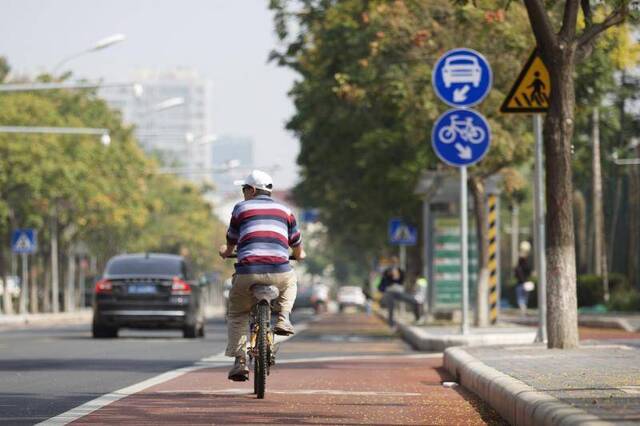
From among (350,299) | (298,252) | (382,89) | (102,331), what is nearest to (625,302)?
(382,89)

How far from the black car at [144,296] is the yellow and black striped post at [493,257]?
5.58 meters

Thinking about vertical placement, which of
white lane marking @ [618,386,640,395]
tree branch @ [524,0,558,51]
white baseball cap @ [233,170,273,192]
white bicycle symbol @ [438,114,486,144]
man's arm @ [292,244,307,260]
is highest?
tree branch @ [524,0,558,51]

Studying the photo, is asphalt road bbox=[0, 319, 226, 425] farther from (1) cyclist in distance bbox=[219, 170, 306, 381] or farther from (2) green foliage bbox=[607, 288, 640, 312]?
(2) green foliage bbox=[607, 288, 640, 312]

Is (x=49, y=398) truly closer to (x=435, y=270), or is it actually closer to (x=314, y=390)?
(x=314, y=390)

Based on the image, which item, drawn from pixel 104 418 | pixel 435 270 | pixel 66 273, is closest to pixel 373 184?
pixel 435 270

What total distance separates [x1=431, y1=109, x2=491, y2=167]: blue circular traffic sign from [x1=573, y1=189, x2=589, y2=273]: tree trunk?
39086mm

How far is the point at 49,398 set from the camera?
526 inches

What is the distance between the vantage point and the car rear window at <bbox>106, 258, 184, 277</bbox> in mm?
29891

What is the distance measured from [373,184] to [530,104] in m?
24.8

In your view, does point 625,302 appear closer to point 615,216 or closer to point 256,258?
point 615,216

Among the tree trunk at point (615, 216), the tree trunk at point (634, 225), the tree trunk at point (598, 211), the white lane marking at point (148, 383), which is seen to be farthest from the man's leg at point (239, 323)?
the tree trunk at point (615, 216)

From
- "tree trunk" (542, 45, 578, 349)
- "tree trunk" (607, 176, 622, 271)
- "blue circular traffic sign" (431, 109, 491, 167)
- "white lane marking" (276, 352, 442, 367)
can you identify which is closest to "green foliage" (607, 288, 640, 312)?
"tree trunk" (607, 176, 622, 271)

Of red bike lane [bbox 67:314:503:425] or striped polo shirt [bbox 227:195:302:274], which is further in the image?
striped polo shirt [bbox 227:195:302:274]

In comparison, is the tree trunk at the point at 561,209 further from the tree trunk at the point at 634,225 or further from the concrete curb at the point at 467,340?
the tree trunk at the point at 634,225
